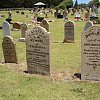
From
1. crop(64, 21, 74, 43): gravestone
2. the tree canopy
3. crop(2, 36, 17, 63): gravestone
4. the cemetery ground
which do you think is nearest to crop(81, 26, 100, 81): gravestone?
the cemetery ground

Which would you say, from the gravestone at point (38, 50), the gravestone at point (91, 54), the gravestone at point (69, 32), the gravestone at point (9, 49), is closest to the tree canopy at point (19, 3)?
the gravestone at point (69, 32)

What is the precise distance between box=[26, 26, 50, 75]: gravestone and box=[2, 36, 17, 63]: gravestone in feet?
5.07

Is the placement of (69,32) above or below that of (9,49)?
above

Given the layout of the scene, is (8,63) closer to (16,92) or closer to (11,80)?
(11,80)

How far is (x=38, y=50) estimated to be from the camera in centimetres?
930

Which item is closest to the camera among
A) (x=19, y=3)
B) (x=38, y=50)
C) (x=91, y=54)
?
(x=91, y=54)

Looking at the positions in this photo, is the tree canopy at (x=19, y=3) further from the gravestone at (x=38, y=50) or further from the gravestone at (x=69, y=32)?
the gravestone at (x=38, y=50)

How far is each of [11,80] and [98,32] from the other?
9.54 ft

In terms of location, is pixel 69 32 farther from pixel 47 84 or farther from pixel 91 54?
pixel 47 84

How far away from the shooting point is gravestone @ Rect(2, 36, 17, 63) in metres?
11.0

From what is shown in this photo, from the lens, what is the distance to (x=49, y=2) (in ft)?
353

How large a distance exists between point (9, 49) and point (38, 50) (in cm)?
216

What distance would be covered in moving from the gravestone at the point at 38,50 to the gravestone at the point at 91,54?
3.66 feet

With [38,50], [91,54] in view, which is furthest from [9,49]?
[91,54]
